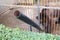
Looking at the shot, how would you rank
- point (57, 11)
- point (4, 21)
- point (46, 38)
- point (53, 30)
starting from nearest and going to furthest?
1. point (46, 38)
2. point (53, 30)
3. point (57, 11)
4. point (4, 21)

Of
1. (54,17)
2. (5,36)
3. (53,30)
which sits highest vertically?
(5,36)

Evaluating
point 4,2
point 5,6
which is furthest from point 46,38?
point 4,2

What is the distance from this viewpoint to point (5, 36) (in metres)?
3.59

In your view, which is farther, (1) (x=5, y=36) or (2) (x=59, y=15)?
(2) (x=59, y=15)

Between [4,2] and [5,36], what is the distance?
4.55 m

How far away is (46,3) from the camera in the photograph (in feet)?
24.4

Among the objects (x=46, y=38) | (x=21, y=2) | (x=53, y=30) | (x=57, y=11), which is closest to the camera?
(x=46, y=38)

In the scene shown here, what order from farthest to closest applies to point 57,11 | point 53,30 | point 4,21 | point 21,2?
1. point 21,2
2. point 4,21
3. point 57,11
4. point 53,30

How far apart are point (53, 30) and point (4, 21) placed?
86.3 inches

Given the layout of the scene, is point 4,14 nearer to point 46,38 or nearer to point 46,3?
point 46,3

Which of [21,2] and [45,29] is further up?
[21,2]

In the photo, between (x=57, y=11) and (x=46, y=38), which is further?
(x=57, y=11)

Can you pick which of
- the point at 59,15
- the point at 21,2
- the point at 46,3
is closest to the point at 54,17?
the point at 59,15

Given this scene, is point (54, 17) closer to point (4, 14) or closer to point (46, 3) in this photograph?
point (46, 3)
